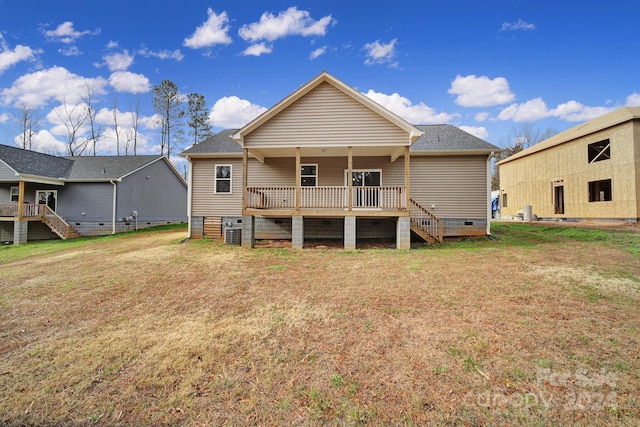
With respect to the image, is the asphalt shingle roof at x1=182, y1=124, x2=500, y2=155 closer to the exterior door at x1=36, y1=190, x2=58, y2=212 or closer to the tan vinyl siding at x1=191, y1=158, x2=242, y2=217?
the tan vinyl siding at x1=191, y1=158, x2=242, y2=217

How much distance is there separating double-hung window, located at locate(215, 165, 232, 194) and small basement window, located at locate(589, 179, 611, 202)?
20.9 meters

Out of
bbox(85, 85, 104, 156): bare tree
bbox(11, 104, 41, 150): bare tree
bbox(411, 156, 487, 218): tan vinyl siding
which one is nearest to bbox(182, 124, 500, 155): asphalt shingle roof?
bbox(411, 156, 487, 218): tan vinyl siding

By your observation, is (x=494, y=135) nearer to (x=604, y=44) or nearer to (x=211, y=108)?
(x=604, y=44)

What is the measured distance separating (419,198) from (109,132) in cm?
3539

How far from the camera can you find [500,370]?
2.93 metres

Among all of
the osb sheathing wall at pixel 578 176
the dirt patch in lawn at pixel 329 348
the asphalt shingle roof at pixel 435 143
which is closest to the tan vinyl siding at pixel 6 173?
the asphalt shingle roof at pixel 435 143

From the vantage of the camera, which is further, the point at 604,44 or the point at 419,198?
the point at 604,44

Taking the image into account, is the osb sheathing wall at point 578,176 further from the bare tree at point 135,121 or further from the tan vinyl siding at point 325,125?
the bare tree at point 135,121

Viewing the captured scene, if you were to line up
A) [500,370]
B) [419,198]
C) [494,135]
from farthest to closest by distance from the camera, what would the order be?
[494,135], [419,198], [500,370]

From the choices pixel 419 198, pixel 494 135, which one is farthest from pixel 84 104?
A: pixel 494 135

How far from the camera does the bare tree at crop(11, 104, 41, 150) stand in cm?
2938

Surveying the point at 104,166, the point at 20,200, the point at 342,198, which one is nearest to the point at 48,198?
the point at 20,200

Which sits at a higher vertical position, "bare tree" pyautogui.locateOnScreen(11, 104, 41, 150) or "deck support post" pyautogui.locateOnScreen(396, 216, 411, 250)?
"bare tree" pyautogui.locateOnScreen(11, 104, 41, 150)

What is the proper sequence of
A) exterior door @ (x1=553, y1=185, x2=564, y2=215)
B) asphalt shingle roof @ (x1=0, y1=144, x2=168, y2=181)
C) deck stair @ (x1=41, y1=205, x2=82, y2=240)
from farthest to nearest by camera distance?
exterior door @ (x1=553, y1=185, x2=564, y2=215)
deck stair @ (x1=41, y1=205, x2=82, y2=240)
asphalt shingle roof @ (x1=0, y1=144, x2=168, y2=181)
